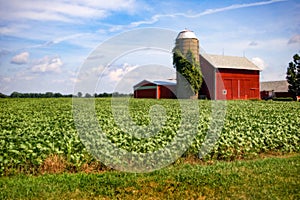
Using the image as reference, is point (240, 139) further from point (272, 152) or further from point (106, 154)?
point (106, 154)

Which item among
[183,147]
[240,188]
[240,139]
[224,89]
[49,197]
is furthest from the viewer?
[224,89]

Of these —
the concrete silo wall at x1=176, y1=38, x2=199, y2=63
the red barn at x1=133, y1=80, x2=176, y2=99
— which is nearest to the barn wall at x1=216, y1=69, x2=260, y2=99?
the concrete silo wall at x1=176, y1=38, x2=199, y2=63

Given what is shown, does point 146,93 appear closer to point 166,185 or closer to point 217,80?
point 217,80

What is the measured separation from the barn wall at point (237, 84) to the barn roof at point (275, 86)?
17.2m

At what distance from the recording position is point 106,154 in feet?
26.6

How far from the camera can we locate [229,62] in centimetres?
4997

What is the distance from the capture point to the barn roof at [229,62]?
4764 centimetres

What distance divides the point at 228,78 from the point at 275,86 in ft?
84.4

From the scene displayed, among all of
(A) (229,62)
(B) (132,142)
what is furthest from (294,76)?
(B) (132,142)

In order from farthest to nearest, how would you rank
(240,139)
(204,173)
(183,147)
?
1. (240,139)
2. (183,147)
3. (204,173)

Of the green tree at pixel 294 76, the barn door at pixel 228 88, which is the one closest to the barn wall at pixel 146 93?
the barn door at pixel 228 88

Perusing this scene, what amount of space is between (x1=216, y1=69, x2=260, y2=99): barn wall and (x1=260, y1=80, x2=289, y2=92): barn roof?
17198 millimetres

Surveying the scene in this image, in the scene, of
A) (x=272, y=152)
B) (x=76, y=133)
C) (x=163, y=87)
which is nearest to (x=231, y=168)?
(x=272, y=152)

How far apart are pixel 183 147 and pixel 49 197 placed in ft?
13.9
